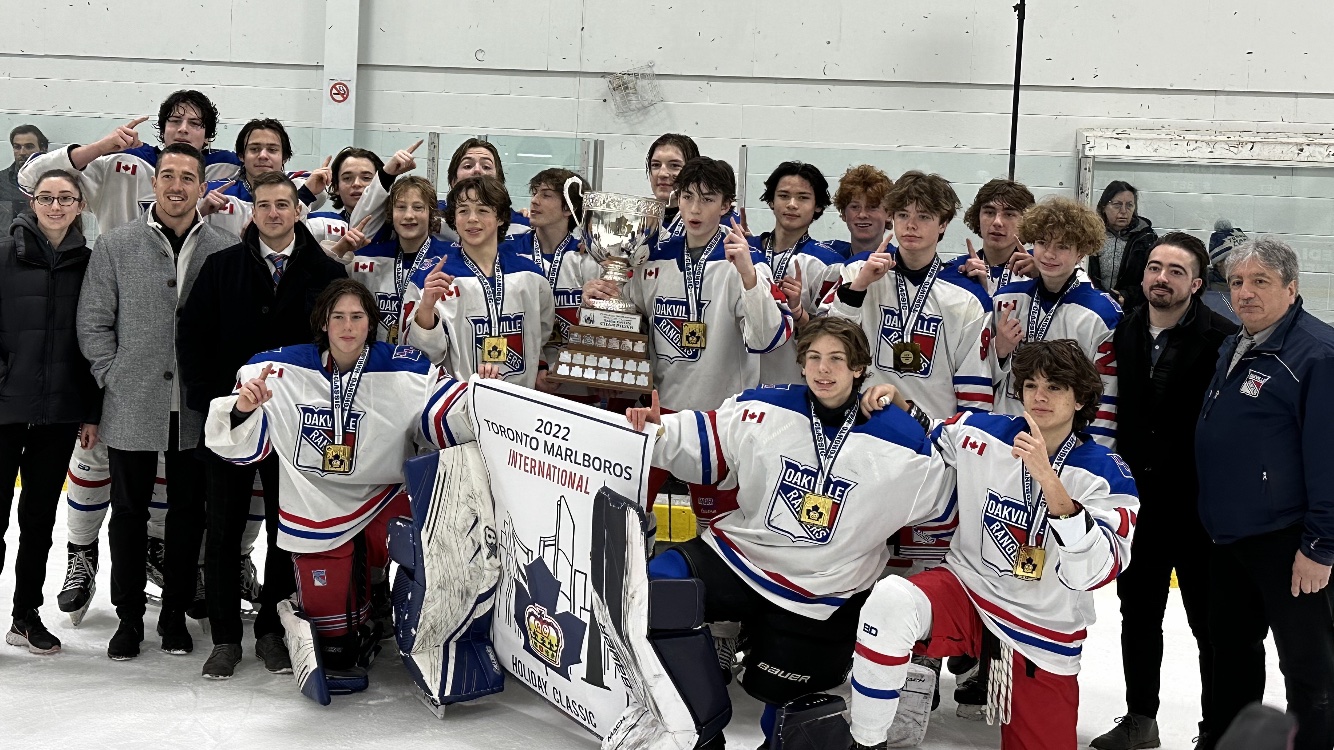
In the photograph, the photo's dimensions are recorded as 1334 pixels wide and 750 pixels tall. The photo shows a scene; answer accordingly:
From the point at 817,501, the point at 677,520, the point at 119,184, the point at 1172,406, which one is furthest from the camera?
the point at 677,520

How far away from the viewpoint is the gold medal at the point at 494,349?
355cm

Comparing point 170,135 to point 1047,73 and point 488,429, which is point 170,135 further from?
point 1047,73

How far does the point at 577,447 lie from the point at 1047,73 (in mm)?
5608

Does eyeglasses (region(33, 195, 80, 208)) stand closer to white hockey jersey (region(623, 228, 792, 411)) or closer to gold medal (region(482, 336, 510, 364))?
gold medal (region(482, 336, 510, 364))

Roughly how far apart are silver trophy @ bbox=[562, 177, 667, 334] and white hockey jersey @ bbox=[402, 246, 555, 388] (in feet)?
0.87

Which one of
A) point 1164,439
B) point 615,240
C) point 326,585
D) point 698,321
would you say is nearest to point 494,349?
point 615,240

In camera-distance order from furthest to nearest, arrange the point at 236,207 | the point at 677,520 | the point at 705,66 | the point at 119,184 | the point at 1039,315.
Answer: the point at 705,66, the point at 677,520, the point at 119,184, the point at 236,207, the point at 1039,315

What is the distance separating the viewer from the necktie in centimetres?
350

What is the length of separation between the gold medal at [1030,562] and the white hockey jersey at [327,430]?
144 centimetres

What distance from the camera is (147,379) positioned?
347cm

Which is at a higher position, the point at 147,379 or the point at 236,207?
the point at 236,207

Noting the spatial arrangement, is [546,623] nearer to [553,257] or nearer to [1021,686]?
[1021,686]

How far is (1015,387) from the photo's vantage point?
285 cm

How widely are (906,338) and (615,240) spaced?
864 mm
